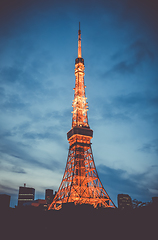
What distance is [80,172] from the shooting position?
66.9 m

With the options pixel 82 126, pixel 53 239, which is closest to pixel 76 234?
pixel 53 239

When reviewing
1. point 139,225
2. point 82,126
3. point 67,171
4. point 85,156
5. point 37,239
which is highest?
point 82,126

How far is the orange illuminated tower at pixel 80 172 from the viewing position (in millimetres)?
60906

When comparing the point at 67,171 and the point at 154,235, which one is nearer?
the point at 154,235

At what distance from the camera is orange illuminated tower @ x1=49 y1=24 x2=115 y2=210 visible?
60906mm

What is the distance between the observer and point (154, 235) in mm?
30484

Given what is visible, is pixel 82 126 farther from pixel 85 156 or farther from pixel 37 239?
pixel 37 239

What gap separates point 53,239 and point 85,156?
33194mm

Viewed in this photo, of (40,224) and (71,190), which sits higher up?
(71,190)

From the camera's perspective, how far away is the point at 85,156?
6781 cm

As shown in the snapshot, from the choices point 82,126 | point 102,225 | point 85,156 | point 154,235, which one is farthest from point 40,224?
point 82,126

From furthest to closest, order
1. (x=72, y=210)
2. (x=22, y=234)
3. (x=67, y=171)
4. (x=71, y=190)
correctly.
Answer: (x=67, y=171)
(x=71, y=190)
(x=72, y=210)
(x=22, y=234)

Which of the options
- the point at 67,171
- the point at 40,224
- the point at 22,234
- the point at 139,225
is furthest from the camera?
the point at 67,171

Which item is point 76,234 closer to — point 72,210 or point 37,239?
point 37,239
